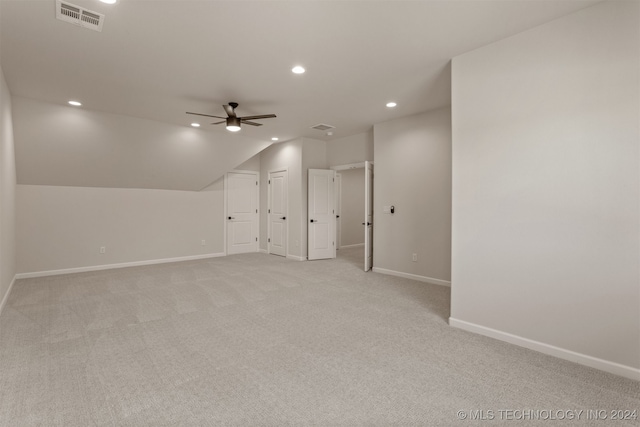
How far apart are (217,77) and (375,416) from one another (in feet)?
12.6

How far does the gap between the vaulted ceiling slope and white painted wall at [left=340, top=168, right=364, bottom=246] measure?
3.60m

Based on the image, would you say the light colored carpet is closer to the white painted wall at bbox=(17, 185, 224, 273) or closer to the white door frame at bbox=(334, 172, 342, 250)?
the white painted wall at bbox=(17, 185, 224, 273)

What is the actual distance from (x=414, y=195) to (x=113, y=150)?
565cm

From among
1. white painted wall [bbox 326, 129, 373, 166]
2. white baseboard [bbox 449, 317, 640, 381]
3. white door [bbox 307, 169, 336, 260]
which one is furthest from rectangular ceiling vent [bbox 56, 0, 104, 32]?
white painted wall [bbox 326, 129, 373, 166]

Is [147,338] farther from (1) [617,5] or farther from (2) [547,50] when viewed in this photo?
(1) [617,5]

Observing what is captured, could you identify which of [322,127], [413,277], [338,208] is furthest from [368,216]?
[338,208]

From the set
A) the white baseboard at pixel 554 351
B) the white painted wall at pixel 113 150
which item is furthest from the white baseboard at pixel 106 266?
A: the white baseboard at pixel 554 351

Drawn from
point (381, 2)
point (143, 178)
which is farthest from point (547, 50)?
point (143, 178)

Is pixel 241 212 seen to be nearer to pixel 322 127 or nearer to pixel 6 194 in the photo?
pixel 322 127

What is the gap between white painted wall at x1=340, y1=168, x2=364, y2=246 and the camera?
9258 millimetres

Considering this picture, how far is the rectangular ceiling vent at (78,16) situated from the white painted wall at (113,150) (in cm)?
285

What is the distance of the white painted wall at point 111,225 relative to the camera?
516 centimetres

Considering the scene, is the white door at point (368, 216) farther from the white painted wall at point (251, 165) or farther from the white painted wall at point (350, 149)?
the white painted wall at point (251, 165)

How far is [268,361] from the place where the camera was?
2391 mm
